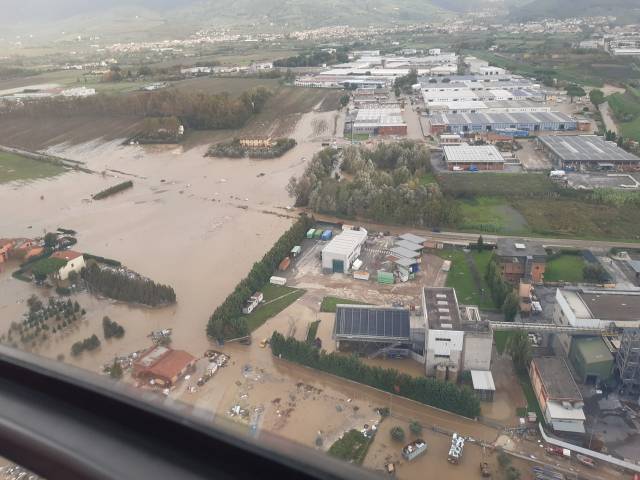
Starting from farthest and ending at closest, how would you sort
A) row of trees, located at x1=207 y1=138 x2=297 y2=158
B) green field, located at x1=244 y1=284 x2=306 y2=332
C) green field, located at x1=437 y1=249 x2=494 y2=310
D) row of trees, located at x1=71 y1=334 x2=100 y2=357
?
row of trees, located at x1=207 y1=138 x2=297 y2=158, green field, located at x1=437 y1=249 x2=494 y2=310, green field, located at x1=244 y1=284 x2=306 y2=332, row of trees, located at x1=71 y1=334 x2=100 y2=357

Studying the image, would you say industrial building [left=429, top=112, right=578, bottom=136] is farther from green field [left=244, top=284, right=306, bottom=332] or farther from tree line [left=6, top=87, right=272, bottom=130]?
green field [left=244, top=284, right=306, bottom=332]

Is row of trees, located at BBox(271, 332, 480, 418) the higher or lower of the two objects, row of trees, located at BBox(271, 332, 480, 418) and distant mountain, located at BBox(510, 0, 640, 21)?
the lower

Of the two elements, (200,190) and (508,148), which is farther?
(508,148)

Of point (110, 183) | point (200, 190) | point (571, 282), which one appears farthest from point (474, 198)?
point (110, 183)

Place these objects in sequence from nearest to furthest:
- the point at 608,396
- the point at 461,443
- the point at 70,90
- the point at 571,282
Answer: the point at 461,443 → the point at 608,396 → the point at 571,282 → the point at 70,90

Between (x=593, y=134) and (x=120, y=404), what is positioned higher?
(x=120, y=404)

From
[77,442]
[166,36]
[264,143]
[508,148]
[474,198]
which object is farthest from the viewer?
[166,36]

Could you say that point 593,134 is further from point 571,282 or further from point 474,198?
point 571,282

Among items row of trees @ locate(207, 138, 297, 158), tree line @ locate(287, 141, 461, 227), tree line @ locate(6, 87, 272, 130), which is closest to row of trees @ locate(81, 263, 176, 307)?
tree line @ locate(287, 141, 461, 227)
